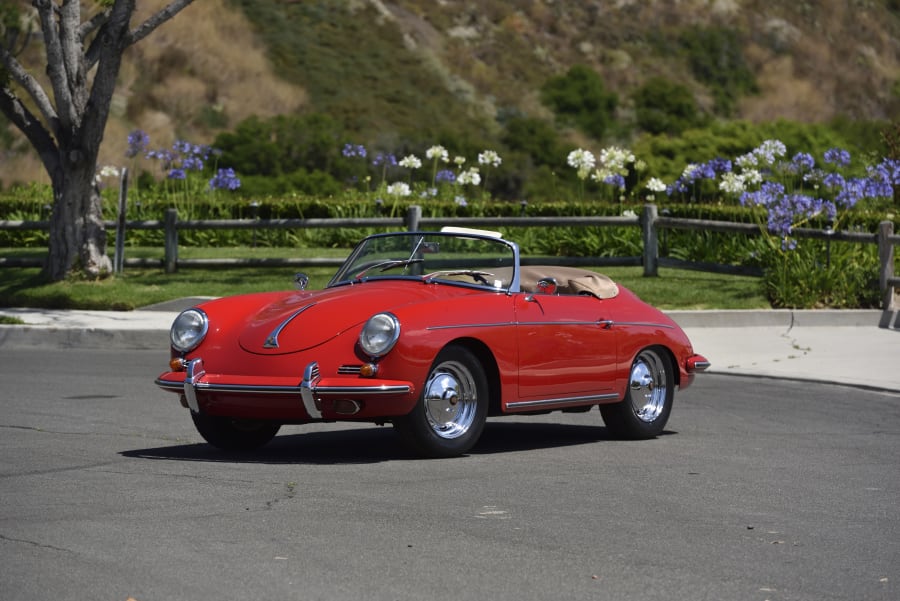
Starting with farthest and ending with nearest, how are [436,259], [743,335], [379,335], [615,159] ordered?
1. [615,159]
2. [743,335]
3. [436,259]
4. [379,335]

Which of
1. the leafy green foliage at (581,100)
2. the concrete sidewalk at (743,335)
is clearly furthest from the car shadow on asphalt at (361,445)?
the leafy green foliage at (581,100)

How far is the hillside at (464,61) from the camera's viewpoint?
176 feet

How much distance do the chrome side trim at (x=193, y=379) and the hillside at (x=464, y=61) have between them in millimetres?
37233

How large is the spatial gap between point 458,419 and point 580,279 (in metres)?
1.82

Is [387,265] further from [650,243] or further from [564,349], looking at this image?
[650,243]

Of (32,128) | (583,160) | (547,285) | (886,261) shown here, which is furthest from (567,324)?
(583,160)

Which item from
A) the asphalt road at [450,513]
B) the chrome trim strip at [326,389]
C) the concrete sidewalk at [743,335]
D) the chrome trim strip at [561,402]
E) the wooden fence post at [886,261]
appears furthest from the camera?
the wooden fence post at [886,261]

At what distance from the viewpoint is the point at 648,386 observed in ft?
34.7

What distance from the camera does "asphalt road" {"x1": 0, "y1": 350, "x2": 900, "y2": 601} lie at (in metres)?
5.77

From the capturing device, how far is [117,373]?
14.5 meters

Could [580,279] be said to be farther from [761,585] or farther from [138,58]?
[138,58]

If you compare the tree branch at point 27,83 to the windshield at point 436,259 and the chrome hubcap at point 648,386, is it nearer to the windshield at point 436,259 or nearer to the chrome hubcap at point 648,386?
the windshield at point 436,259

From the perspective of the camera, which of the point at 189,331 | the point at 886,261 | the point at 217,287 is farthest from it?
the point at 217,287

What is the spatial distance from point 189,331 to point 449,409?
1.65 meters
